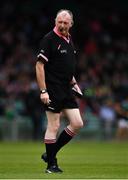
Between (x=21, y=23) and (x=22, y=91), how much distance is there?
4411 millimetres

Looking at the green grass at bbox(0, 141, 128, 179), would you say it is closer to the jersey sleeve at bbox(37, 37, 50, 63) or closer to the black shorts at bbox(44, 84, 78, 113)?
the black shorts at bbox(44, 84, 78, 113)

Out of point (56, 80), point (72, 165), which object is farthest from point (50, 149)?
point (72, 165)

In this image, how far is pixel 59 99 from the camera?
13.6 meters

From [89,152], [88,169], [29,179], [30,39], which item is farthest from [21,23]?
[29,179]

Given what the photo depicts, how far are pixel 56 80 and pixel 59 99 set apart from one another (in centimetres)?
30

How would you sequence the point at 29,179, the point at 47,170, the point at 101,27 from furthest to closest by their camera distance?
1. the point at 101,27
2. the point at 47,170
3. the point at 29,179

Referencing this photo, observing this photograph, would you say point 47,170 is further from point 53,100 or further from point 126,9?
point 126,9

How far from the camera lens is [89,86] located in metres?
30.0

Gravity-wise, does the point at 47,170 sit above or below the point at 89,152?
above

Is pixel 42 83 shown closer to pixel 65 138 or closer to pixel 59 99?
pixel 59 99

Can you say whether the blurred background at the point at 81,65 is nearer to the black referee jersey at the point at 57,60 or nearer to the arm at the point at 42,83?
the black referee jersey at the point at 57,60

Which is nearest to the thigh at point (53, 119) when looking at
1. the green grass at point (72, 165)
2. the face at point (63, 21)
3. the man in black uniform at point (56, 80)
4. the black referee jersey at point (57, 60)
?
the man in black uniform at point (56, 80)

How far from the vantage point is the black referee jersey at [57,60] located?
13508 millimetres

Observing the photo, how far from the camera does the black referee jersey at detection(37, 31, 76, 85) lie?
44.3ft
